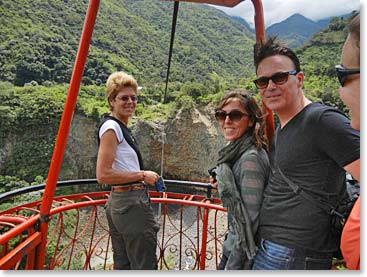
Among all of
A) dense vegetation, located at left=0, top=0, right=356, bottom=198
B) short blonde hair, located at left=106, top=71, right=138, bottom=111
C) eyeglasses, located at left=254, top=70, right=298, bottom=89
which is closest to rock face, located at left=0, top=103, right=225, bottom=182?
dense vegetation, located at left=0, top=0, right=356, bottom=198

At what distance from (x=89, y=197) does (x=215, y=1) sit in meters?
A: 1.32

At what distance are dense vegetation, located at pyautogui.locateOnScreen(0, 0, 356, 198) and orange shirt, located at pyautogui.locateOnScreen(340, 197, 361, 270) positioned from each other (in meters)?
13.9

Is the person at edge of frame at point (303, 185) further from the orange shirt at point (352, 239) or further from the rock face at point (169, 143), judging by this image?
the rock face at point (169, 143)

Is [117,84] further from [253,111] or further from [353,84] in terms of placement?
[353,84]

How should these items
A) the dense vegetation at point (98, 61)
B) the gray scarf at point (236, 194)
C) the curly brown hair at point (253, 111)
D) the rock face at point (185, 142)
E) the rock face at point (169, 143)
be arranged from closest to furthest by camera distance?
1. the gray scarf at point (236, 194)
2. the curly brown hair at point (253, 111)
3. the dense vegetation at point (98, 61)
4. the rock face at point (169, 143)
5. the rock face at point (185, 142)

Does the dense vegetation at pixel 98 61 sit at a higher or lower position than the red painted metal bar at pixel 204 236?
higher

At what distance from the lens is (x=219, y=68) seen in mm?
19875

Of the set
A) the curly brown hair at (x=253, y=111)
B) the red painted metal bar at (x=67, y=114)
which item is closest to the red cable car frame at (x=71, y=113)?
the red painted metal bar at (x=67, y=114)

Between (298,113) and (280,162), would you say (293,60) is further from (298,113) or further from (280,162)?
(280,162)

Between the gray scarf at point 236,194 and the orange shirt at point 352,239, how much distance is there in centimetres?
23

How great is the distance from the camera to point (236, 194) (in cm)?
88

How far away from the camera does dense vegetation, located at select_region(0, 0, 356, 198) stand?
1658 centimetres

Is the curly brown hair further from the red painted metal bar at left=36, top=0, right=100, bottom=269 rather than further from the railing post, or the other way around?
the railing post

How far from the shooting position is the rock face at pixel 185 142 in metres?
17.5
